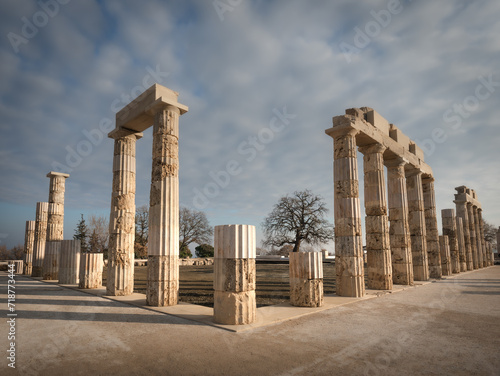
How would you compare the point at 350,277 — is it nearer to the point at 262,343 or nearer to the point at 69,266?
the point at 262,343

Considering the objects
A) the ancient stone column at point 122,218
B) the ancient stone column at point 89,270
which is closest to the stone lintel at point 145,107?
the ancient stone column at point 122,218

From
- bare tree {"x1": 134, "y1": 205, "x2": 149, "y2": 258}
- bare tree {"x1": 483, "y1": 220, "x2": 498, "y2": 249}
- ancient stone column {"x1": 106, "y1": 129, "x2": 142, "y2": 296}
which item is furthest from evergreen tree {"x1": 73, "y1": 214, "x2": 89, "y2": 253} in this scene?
bare tree {"x1": 483, "y1": 220, "x2": 498, "y2": 249}

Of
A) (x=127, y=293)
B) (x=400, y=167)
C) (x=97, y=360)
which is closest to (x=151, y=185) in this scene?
(x=127, y=293)

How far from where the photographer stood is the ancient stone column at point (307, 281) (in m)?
7.91

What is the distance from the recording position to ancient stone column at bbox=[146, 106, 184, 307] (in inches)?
324

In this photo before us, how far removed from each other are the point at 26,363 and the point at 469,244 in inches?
1176

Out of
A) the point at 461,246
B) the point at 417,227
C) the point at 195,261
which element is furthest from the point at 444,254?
the point at 195,261

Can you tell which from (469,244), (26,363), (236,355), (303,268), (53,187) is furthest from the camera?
(469,244)

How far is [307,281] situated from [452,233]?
1870cm

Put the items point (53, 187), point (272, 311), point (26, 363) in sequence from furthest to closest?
1. point (53, 187)
2. point (272, 311)
3. point (26, 363)

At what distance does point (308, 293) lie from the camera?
7906mm

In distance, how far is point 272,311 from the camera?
23.8ft

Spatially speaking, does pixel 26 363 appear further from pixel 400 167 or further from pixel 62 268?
pixel 400 167

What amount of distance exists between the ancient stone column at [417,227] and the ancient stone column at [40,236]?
19.8 meters
